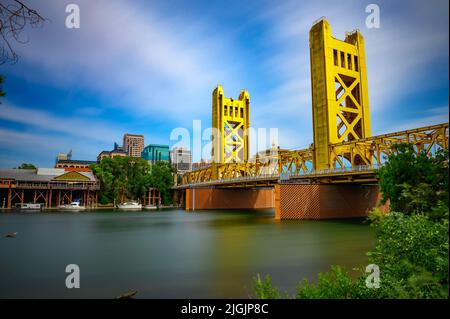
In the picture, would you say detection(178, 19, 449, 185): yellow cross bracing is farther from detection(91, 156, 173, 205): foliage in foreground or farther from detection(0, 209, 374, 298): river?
detection(91, 156, 173, 205): foliage in foreground

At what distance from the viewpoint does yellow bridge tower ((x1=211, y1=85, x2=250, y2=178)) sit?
6338cm

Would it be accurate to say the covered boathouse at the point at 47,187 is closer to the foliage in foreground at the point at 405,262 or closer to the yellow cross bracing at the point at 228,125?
the yellow cross bracing at the point at 228,125

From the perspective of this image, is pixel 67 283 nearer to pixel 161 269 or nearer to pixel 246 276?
pixel 161 269

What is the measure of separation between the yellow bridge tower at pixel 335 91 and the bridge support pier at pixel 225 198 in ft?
86.5

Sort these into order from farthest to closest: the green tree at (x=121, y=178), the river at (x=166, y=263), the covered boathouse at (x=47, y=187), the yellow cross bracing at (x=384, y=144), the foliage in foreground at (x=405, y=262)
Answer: the green tree at (x=121, y=178) < the covered boathouse at (x=47, y=187) < the yellow cross bracing at (x=384, y=144) < the river at (x=166, y=263) < the foliage in foreground at (x=405, y=262)

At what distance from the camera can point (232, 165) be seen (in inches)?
2264

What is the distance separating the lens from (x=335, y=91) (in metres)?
33.5

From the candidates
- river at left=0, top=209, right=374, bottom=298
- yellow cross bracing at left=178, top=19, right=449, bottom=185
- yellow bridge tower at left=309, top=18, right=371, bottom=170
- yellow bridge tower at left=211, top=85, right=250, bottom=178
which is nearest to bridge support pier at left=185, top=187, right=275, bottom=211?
yellow bridge tower at left=211, top=85, right=250, bottom=178

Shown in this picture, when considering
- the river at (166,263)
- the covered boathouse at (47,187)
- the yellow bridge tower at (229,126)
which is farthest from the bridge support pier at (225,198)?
the river at (166,263)

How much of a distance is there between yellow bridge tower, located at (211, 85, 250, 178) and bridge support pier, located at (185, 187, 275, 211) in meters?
5.32

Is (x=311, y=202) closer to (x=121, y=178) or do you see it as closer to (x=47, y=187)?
(x=121, y=178)

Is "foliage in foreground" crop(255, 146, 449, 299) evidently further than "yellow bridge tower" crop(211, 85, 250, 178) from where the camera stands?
No

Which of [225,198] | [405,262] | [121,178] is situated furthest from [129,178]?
[405,262]

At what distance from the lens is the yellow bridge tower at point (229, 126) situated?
63.4 m
